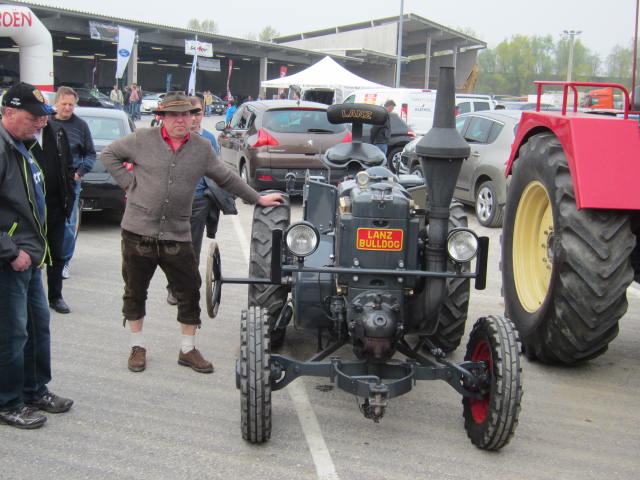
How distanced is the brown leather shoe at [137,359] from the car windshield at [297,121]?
7.44 m

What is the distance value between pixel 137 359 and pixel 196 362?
388 mm

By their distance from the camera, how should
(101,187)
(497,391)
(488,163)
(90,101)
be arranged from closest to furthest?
(497,391)
(101,187)
(488,163)
(90,101)

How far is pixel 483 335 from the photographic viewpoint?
3920 mm

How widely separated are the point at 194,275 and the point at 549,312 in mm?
2284

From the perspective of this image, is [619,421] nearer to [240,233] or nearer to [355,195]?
[355,195]

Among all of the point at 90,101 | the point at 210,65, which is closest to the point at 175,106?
the point at 90,101

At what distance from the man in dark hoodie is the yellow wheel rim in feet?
10.7

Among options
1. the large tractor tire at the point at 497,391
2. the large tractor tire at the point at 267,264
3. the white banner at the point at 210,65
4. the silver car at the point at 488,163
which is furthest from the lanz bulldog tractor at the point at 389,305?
the white banner at the point at 210,65

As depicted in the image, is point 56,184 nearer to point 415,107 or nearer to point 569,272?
point 569,272

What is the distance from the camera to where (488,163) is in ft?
34.2

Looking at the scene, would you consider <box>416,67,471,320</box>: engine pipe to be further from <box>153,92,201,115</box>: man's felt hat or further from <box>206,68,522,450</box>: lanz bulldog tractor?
<box>153,92,201,115</box>: man's felt hat

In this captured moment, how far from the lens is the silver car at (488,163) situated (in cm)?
1016

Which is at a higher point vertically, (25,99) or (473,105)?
(473,105)

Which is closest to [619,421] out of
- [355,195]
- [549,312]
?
[549,312]
